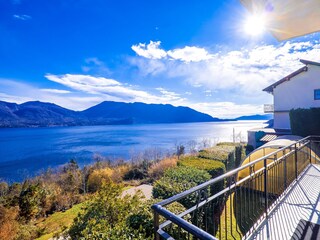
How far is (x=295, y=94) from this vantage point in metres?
16.5

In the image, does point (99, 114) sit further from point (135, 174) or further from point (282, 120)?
point (282, 120)

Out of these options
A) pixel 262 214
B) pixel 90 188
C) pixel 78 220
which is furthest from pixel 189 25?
pixel 90 188

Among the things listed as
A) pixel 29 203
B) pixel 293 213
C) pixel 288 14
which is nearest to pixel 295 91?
pixel 293 213

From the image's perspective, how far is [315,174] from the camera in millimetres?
5055

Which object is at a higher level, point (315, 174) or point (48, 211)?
point (315, 174)

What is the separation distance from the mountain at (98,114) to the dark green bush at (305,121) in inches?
5080

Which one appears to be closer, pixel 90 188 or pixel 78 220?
pixel 78 220

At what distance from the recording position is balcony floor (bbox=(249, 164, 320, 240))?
2602 mm

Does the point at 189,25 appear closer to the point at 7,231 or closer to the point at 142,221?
the point at 142,221

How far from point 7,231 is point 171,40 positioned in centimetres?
1073

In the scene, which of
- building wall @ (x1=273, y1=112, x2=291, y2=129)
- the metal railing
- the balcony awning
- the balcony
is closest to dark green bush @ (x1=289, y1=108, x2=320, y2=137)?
building wall @ (x1=273, y1=112, x2=291, y2=129)

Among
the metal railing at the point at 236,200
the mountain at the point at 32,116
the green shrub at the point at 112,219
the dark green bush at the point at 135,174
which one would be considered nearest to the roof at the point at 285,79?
the metal railing at the point at 236,200

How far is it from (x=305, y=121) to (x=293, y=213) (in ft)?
48.1

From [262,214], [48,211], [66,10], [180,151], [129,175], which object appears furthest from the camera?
[180,151]
